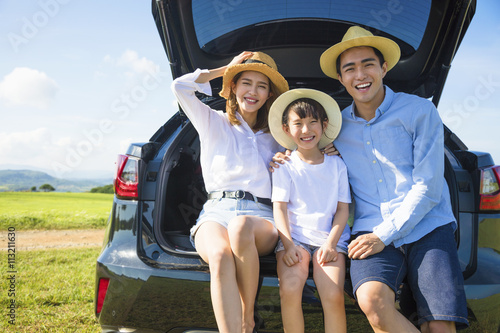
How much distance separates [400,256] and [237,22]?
1647 millimetres

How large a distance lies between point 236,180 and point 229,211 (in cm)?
18

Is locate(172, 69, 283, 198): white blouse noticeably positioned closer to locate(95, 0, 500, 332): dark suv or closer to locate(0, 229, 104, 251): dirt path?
locate(95, 0, 500, 332): dark suv

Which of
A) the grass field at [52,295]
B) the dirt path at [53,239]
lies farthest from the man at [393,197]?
the dirt path at [53,239]

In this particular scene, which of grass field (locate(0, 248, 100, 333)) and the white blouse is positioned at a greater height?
the white blouse

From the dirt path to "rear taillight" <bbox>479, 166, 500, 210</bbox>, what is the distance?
5962 mm

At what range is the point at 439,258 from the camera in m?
1.63

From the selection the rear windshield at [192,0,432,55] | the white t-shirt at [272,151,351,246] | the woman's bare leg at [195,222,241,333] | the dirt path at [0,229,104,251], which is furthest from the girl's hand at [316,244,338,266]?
the dirt path at [0,229,104,251]

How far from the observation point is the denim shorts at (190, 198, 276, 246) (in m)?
1.91

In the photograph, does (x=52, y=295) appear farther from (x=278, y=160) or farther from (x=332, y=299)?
(x=332, y=299)

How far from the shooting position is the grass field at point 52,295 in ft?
8.85

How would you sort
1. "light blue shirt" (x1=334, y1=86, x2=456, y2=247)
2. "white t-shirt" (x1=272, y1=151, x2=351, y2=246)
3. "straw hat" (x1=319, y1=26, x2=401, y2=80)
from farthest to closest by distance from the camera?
"straw hat" (x1=319, y1=26, x2=401, y2=80)
"white t-shirt" (x1=272, y1=151, x2=351, y2=246)
"light blue shirt" (x1=334, y1=86, x2=456, y2=247)

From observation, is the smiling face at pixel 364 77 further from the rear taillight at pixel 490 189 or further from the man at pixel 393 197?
the rear taillight at pixel 490 189

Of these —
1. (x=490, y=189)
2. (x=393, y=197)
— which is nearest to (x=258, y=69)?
(x=393, y=197)

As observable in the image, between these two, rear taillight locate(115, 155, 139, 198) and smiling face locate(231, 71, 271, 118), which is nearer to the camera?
rear taillight locate(115, 155, 139, 198)
